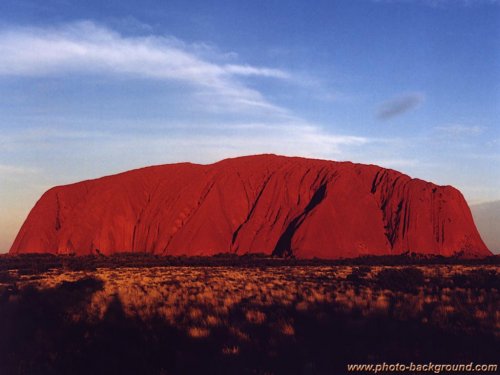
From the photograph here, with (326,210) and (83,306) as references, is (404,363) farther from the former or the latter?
(326,210)

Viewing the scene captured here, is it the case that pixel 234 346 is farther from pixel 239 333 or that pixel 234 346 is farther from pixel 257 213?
pixel 257 213

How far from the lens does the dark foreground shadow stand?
26.5 feet

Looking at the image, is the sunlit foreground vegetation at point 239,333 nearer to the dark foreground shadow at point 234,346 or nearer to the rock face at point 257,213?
the dark foreground shadow at point 234,346

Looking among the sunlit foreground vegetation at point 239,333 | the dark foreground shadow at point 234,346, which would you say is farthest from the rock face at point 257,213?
the dark foreground shadow at point 234,346

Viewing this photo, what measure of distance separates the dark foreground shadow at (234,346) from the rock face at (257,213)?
52.6 m

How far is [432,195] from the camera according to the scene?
77.2 metres

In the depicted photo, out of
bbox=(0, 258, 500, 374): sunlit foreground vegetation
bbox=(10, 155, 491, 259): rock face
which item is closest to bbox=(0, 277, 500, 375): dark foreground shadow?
bbox=(0, 258, 500, 374): sunlit foreground vegetation

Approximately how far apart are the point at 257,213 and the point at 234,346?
6563 centimetres

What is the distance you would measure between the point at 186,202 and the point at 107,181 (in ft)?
55.2

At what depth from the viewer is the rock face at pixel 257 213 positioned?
69125mm

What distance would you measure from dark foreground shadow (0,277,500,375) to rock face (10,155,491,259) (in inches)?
2071

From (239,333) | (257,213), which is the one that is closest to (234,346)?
(239,333)

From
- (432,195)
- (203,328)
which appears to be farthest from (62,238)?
(203,328)

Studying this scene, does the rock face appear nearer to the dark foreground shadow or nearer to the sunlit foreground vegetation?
the sunlit foreground vegetation
